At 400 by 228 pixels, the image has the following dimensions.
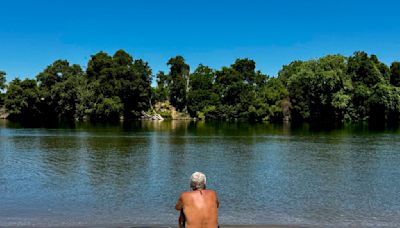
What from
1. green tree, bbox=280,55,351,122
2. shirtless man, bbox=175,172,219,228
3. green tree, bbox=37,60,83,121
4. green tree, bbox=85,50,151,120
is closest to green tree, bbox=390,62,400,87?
green tree, bbox=280,55,351,122

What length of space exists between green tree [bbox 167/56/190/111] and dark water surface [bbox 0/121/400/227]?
94829mm

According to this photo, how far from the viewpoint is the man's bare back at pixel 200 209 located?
771 cm

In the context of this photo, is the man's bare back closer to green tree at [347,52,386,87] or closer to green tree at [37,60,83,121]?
green tree at [347,52,386,87]

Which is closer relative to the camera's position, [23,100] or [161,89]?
[23,100]

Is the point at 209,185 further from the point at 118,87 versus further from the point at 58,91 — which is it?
the point at 58,91

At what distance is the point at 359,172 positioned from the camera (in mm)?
24656

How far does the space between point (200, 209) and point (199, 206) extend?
0.18ft

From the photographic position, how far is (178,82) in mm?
129750

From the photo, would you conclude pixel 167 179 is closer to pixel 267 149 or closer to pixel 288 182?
pixel 288 182

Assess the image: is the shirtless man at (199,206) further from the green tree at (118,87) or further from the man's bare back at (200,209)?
the green tree at (118,87)

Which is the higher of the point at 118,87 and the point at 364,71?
the point at 364,71

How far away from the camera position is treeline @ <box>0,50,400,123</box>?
99.0 meters

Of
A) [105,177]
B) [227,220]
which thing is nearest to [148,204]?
[227,220]

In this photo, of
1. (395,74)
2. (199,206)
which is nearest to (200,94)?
(395,74)
